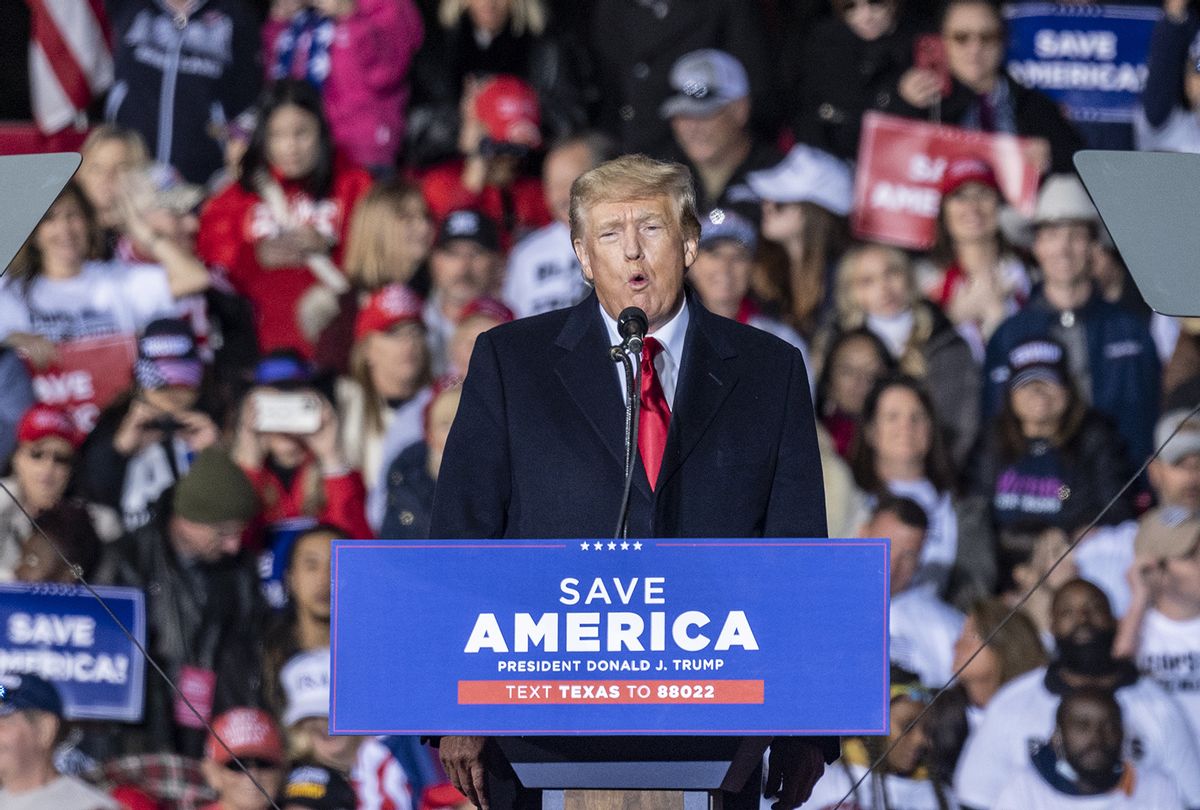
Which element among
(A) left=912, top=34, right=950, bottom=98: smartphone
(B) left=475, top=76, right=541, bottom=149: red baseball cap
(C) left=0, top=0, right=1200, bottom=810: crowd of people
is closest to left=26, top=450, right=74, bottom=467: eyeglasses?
(C) left=0, top=0, right=1200, bottom=810: crowd of people

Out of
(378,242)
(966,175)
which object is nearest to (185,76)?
(378,242)

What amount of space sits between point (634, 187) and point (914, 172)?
3056 millimetres

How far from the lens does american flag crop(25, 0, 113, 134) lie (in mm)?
5559

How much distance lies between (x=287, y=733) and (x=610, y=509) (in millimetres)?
2738

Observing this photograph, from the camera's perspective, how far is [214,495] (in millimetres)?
4879

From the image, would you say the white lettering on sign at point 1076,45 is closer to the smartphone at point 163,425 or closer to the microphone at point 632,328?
the smartphone at point 163,425

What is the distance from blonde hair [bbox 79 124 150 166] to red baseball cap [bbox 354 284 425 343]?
832 millimetres

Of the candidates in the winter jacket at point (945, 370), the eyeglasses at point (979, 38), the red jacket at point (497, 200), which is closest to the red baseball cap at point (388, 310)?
the red jacket at point (497, 200)

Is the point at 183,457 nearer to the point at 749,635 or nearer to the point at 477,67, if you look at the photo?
the point at 477,67

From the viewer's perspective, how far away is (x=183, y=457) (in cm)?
502

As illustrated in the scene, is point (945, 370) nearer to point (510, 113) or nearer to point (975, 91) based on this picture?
point (975, 91)

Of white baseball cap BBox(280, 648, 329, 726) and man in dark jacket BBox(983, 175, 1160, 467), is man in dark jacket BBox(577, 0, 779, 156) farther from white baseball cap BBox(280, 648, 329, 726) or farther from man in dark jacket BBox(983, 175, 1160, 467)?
white baseball cap BBox(280, 648, 329, 726)

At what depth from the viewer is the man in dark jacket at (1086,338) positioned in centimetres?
484

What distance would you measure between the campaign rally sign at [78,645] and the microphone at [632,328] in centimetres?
309
